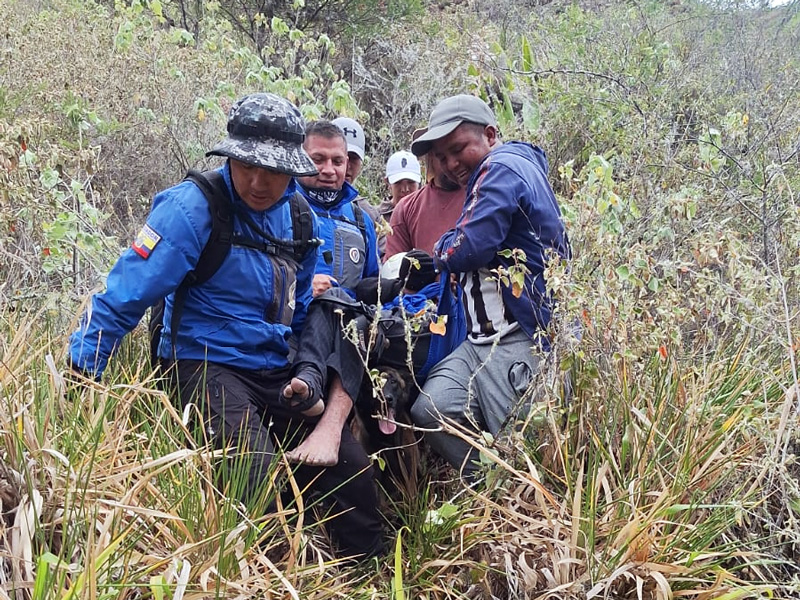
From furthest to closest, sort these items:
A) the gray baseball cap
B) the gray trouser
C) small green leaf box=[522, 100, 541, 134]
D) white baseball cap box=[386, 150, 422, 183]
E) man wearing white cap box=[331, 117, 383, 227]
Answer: small green leaf box=[522, 100, 541, 134] → white baseball cap box=[386, 150, 422, 183] → man wearing white cap box=[331, 117, 383, 227] → the gray baseball cap → the gray trouser

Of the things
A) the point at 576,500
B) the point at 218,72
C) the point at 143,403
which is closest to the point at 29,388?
the point at 143,403

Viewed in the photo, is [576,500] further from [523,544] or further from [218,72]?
[218,72]

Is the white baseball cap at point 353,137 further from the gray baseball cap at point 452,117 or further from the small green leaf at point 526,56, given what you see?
the small green leaf at point 526,56

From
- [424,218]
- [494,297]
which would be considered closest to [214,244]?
[494,297]

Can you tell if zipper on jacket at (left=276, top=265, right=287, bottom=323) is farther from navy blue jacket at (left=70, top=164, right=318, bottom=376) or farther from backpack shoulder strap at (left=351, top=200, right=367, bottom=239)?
backpack shoulder strap at (left=351, top=200, right=367, bottom=239)

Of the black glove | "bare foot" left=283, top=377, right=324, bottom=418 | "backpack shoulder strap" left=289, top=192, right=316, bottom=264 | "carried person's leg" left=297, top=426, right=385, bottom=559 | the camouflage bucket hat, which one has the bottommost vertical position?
"carried person's leg" left=297, top=426, right=385, bottom=559

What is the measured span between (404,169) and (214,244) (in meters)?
2.84

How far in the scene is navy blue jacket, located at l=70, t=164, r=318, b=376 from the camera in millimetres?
2711

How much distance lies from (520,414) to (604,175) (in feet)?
3.43

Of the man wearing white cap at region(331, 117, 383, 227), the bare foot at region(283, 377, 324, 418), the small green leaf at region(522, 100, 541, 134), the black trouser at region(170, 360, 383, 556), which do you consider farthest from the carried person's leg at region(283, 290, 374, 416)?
the small green leaf at region(522, 100, 541, 134)

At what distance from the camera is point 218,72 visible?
7203 mm

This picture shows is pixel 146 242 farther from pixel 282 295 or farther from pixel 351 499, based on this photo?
pixel 351 499

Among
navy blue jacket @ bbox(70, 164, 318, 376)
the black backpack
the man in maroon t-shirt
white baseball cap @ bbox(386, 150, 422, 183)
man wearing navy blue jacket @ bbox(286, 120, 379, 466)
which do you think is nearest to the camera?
navy blue jacket @ bbox(70, 164, 318, 376)

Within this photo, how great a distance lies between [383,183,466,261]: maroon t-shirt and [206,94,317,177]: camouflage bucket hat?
1232 mm
